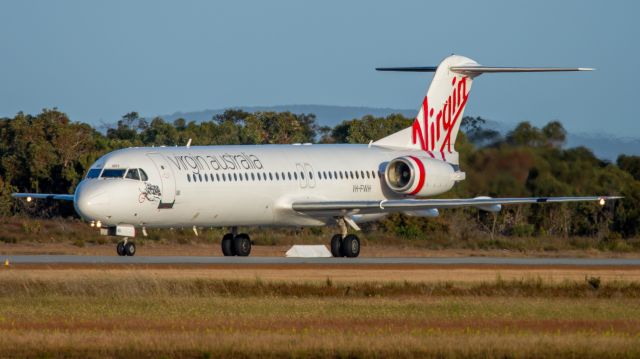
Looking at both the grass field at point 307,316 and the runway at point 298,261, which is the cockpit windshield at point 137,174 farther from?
the grass field at point 307,316

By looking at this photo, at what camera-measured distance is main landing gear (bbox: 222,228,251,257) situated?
154ft

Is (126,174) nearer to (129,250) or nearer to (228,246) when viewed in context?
(129,250)

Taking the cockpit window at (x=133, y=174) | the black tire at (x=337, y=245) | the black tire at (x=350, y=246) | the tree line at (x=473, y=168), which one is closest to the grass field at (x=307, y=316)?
the cockpit window at (x=133, y=174)

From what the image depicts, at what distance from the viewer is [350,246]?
4638cm

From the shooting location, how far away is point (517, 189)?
168ft

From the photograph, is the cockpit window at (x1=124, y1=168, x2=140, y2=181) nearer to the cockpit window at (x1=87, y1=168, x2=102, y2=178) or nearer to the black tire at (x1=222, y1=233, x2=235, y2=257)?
the cockpit window at (x1=87, y1=168, x2=102, y2=178)

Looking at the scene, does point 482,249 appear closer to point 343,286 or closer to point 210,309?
point 343,286

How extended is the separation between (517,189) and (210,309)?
84.4 ft

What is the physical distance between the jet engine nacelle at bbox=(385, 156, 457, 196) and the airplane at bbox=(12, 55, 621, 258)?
0.03 meters

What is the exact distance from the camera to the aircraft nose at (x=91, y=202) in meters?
40.9

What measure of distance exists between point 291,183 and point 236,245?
8.91 ft

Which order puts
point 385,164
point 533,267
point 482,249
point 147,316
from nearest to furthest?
point 147,316
point 533,267
point 385,164
point 482,249

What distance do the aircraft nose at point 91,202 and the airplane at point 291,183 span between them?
1.1 inches

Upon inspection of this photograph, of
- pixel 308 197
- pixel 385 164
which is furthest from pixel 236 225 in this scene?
pixel 385 164
